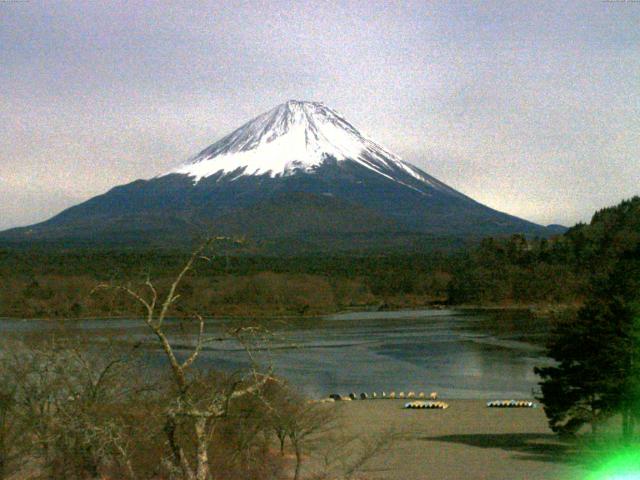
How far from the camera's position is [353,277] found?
87.2 meters

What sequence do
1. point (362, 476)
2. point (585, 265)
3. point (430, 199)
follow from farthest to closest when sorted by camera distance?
point (430, 199)
point (585, 265)
point (362, 476)

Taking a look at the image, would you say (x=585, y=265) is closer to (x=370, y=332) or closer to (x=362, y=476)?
(x=370, y=332)

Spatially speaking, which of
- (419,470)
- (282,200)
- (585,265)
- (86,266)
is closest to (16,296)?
(86,266)

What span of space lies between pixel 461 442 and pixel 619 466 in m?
5.11

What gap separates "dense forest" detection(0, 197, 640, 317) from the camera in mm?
67125

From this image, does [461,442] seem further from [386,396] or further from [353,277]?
[353,277]

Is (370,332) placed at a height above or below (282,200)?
below

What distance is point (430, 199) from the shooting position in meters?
162

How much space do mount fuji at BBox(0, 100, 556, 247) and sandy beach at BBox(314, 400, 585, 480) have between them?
93.9 metres

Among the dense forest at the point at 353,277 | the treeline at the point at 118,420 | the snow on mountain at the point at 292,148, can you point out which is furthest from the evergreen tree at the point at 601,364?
the snow on mountain at the point at 292,148

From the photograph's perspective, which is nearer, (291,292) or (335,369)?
(335,369)

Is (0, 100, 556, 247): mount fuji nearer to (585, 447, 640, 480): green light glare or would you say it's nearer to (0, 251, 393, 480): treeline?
(585, 447, 640, 480): green light glare

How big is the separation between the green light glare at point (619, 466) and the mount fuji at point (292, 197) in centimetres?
10246

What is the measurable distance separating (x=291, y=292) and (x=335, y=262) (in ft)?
83.2
